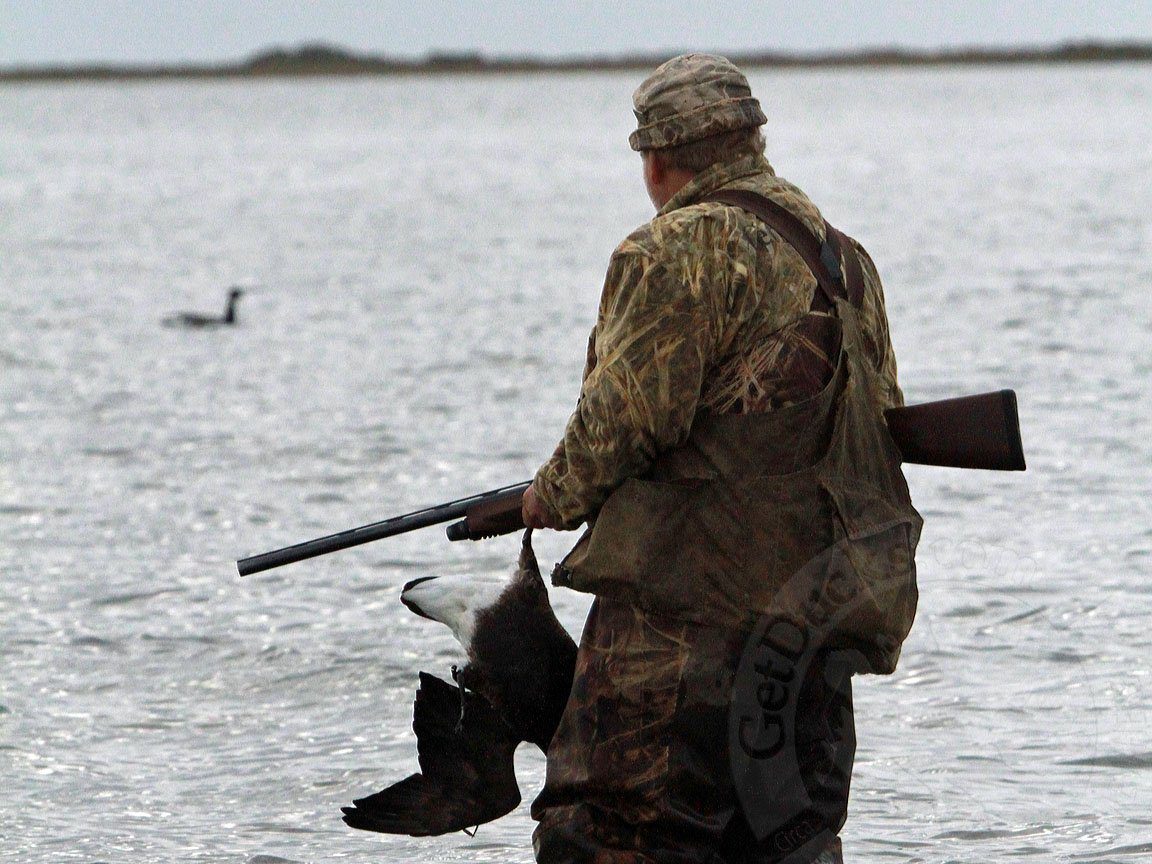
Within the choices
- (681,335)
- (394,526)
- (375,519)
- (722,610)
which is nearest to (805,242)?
(681,335)

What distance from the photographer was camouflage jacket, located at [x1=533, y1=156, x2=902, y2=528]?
412cm

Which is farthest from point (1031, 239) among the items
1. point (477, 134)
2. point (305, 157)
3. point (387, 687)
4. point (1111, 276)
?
point (477, 134)

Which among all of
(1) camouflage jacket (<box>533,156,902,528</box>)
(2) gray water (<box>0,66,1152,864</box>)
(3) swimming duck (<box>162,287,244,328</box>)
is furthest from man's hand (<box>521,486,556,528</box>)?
(3) swimming duck (<box>162,287,244,328</box>)

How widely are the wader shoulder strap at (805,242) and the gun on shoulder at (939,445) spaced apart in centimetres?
34

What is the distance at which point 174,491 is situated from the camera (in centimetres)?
1191

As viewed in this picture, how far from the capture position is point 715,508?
4.22 m

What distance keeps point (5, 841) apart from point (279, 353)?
13.1 meters

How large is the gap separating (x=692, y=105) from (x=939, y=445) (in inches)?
38.2

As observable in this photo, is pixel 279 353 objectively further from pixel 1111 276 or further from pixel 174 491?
pixel 1111 276

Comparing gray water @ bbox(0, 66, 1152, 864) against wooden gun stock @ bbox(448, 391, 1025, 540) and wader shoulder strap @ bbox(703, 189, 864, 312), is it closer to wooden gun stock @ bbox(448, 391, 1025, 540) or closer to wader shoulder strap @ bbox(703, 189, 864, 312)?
wooden gun stock @ bbox(448, 391, 1025, 540)

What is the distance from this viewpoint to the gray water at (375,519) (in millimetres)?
6504

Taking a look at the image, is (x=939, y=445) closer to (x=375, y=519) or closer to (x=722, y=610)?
(x=722, y=610)

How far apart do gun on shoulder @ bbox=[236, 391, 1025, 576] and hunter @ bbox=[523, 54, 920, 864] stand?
138mm

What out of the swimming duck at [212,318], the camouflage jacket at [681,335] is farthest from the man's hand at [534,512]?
the swimming duck at [212,318]
